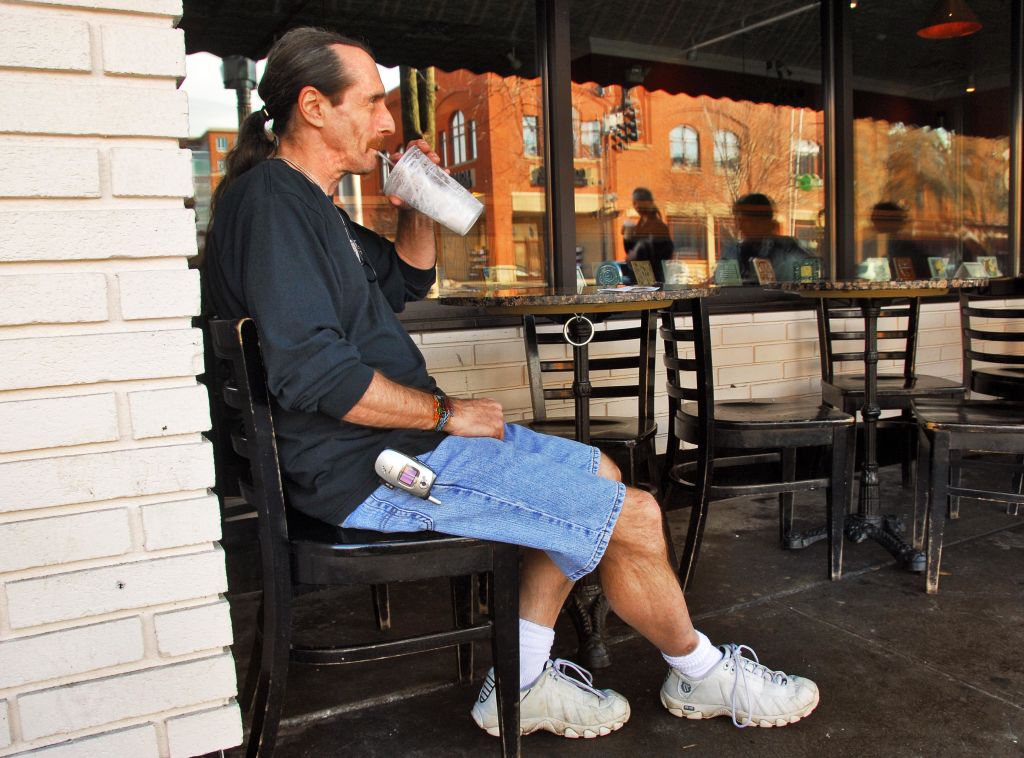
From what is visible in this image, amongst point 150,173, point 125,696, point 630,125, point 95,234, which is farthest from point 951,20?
point 125,696

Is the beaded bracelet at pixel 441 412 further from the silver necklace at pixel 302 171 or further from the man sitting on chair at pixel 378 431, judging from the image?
the silver necklace at pixel 302 171

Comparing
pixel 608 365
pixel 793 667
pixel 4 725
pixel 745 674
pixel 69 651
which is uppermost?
pixel 608 365

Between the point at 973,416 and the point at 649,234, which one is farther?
the point at 649,234

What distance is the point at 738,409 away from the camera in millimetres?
2914

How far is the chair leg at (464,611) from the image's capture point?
6.82 feet

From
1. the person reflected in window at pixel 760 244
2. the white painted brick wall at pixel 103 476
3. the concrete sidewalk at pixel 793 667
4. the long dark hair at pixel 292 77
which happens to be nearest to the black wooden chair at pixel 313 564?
the white painted brick wall at pixel 103 476

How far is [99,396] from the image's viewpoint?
143 centimetres

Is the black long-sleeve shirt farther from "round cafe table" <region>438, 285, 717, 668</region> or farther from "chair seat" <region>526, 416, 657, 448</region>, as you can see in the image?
"chair seat" <region>526, 416, 657, 448</region>

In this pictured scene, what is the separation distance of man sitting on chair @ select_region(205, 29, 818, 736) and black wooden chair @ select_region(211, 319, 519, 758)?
0.04 metres

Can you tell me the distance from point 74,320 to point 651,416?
194 cm

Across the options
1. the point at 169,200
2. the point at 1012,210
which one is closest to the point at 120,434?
the point at 169,200

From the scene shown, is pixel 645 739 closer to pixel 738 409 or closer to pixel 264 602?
pixel 264 602

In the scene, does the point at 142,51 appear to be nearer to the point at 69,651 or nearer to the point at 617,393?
the point at 69,651

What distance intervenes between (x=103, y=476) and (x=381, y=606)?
3.88 feet
